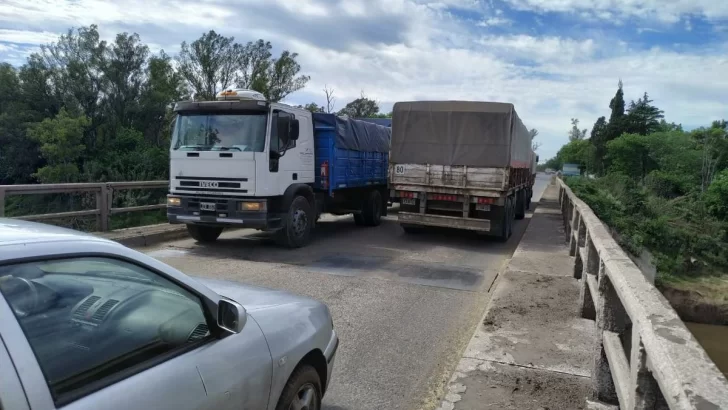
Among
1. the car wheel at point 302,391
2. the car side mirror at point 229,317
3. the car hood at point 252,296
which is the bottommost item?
the car wheel at point 302,391

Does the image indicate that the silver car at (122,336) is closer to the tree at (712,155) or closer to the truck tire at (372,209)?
the truck tire at (372,209)

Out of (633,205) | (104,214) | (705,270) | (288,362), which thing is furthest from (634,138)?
(288,362)

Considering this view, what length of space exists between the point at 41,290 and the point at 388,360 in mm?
3508

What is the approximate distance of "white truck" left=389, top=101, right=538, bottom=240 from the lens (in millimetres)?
12031

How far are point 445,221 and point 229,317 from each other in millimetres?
9872

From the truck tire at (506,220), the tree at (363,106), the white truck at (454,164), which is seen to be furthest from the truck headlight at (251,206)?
the tree at (363,106)

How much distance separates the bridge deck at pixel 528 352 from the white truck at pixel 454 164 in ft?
14.3

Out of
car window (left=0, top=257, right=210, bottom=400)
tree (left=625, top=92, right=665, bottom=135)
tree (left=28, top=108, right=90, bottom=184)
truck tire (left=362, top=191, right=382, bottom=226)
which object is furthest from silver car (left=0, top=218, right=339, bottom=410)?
tree (left=625, top=92, right=665, bottom=135)

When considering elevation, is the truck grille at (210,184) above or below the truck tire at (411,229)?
above

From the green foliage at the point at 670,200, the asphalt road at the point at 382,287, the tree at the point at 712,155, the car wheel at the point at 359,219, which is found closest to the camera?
the asphalt road at the point at 382,287

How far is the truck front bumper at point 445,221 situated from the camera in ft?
39.0

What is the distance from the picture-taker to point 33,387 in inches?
65.6

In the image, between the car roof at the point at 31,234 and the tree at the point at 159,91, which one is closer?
the car roof at the point at 31,234

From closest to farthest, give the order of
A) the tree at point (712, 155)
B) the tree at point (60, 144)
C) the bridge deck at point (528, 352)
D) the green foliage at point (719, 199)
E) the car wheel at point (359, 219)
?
the bridge deck at point (528, 352) < the car wheel at point (359, 219) < the green foliage at point (719, 199) < the tree at point (60, 144) < the tree at point (712, 155)
